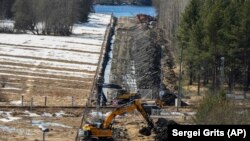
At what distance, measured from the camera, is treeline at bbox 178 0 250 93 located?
3794cm

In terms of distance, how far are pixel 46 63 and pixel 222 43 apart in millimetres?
19266

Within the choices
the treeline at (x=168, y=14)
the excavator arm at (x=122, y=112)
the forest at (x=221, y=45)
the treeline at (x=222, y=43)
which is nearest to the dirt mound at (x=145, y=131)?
the excavator arm at (x=122, y=112)

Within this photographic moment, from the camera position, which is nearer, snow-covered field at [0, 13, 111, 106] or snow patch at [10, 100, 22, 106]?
snow patch at [10, 100, 22, 106]

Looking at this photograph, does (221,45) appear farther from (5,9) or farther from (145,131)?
(5,9)

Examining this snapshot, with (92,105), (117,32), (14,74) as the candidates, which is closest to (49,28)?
(117,32)

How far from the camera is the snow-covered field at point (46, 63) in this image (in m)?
40.3

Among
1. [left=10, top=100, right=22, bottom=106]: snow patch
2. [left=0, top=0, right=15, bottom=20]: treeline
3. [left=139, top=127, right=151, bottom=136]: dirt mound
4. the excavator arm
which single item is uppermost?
[left=0, top=0, right=15, bottom=20]: treeline

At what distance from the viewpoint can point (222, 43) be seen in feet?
125

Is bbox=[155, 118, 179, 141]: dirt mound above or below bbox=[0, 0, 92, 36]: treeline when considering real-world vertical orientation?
below

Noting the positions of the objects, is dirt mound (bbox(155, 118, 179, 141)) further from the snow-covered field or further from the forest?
the snow-covered field

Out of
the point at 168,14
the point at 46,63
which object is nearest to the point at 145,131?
the point at 46,63

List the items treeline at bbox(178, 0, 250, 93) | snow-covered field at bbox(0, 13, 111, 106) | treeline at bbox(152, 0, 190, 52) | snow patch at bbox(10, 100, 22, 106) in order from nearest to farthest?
snow patch at bbox(10, 100, 22, 106), treeline at bbox(178, 0, 250, 93), snow-covered field at bbox(0, 13, 111, 106), treeline at bbox(152, 0, 190, 52)

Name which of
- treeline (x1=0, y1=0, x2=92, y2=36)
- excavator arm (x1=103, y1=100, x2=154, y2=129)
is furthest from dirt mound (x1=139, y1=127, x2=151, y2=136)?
treeline (x1=0, y1=0, x2=92, y2=36)

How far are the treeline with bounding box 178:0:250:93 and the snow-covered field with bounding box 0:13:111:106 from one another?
7.66m
